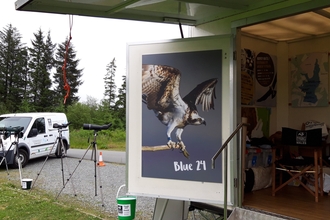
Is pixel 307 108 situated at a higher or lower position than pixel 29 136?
higher

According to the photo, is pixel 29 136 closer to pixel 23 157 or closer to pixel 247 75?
pixel 23 157

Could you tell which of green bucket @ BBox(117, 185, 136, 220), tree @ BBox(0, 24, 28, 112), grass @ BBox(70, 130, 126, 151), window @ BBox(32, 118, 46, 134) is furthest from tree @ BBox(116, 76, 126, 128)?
green bucket @ BBox(117, 185, 136, 220)

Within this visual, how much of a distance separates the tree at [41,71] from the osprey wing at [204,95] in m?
25.6

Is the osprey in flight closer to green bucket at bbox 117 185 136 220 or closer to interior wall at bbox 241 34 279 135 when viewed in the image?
green bucket at bbox 117 185 136 220

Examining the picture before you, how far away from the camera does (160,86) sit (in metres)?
4.19

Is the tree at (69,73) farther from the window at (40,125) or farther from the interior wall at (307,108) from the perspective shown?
the interior wall at (307,108)

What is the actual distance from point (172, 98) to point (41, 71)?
2717 centimetres

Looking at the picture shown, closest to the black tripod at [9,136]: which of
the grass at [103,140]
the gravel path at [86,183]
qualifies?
the gravel path at [86,183]

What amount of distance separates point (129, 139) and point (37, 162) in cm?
829

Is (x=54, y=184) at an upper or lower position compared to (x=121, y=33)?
lower

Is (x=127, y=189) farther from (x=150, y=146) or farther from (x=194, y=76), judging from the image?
(x=194, y=76)

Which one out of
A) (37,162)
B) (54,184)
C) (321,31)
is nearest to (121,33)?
(37,162)

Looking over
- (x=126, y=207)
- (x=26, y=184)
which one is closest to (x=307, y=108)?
(x=126, y=207)

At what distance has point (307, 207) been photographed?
4.08m
